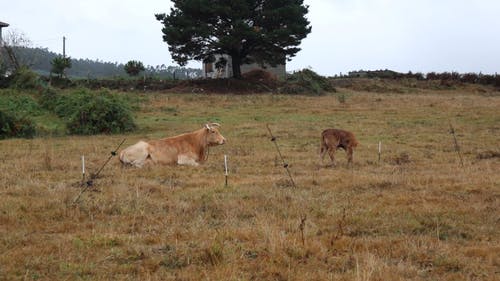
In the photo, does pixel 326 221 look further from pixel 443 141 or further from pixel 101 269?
pixel 443 141

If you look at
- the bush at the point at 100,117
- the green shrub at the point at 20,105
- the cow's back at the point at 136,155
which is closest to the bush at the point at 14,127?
the green shrub at the point at 20,105

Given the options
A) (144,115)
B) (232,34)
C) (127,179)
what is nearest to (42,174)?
(127,179)

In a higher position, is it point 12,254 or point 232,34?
point 232,34

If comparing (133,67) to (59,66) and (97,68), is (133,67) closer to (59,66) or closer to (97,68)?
(59,66)

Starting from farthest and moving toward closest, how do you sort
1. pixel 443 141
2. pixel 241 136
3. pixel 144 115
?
1. pixel 144 115
2. pixel 241 136
3. pixel 443 141

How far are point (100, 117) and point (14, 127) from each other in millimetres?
3012

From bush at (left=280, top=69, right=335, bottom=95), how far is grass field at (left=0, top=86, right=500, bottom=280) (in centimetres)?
2303

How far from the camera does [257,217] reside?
819cm

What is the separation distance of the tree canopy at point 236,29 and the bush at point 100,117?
53.9ft

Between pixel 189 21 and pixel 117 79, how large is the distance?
24.1 feet

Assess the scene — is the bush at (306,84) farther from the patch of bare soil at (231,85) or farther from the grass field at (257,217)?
the grass field at (257,217)

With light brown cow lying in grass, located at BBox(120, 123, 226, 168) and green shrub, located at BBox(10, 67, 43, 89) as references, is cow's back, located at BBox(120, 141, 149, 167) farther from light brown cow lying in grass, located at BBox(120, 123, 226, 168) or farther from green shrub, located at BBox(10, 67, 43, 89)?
green shrub, located at BBox(10, 67, 43, 89)

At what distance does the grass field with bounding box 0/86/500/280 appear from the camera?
6.00 metres

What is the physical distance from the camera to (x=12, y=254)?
20.6 feet
